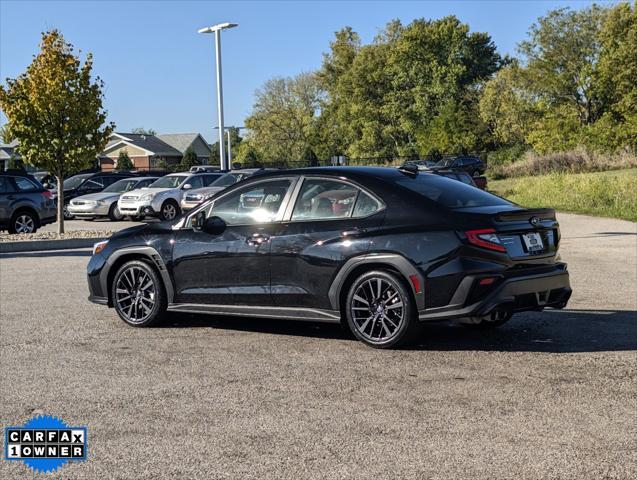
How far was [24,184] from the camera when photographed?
869 inches

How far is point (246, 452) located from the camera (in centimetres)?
477

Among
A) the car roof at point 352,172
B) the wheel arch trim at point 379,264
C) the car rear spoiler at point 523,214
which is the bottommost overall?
the wheel arch trim at point 379,264

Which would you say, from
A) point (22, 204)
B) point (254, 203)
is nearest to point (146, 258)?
point (254, 203)

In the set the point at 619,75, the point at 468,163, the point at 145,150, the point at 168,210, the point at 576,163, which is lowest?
the point at 168,210

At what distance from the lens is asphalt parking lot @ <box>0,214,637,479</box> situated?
4598mm

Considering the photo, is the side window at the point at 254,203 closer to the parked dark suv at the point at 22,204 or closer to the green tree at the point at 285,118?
the parked dark suv at the point at 22,204

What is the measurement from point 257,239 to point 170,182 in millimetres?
22213

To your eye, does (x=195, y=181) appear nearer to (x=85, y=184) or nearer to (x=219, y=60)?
(x=85, y=184)

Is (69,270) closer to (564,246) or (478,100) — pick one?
(564,246)

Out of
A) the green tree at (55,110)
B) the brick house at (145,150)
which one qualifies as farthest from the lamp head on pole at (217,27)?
the brick house at (145,150)

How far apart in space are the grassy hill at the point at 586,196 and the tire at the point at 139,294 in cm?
1861

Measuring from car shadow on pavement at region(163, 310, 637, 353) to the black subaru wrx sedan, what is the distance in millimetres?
298

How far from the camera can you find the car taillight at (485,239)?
716 cm

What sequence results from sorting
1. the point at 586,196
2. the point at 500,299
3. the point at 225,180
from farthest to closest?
the point at 586,196 < the point at 225,180 < the point at 500,299
